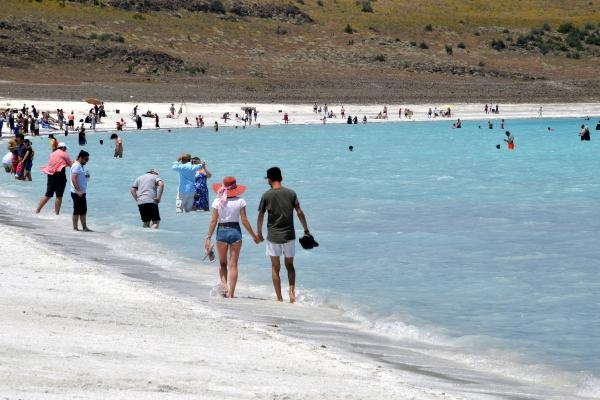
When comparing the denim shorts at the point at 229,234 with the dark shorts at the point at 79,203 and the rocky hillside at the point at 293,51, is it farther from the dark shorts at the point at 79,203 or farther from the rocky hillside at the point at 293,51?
the rocky hillside at the point at 293,51

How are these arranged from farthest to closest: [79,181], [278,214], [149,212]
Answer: [149,212] → [79,181] → [278,214]

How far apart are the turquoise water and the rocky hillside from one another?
4117 centimetres

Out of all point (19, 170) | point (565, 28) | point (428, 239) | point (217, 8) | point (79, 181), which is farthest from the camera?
point (565, 28)

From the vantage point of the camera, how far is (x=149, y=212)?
2027 cm

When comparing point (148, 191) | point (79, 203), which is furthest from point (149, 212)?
point (79, 203)

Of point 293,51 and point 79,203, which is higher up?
point 293,51

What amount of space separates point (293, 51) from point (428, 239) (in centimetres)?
8863

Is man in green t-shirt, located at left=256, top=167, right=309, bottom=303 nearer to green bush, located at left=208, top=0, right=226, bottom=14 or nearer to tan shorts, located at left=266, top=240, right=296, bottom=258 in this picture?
tan shorts, located at left=266, top=240, right=296, bottom=258

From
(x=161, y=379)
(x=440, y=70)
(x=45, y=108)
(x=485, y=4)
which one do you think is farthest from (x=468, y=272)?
(x=485, y=4)

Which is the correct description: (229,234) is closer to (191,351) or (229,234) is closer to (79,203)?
(191,351)

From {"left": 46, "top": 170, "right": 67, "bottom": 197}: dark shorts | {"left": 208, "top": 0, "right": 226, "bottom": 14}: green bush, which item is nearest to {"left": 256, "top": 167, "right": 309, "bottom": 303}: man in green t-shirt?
{"left": 46, "top": 170, "right": 67, "bottom": 197}: dark shorts

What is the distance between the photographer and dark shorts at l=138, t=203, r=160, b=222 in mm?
20094

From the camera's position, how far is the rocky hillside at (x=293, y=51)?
91.5 meters

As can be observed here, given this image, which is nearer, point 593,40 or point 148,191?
point 148,191
